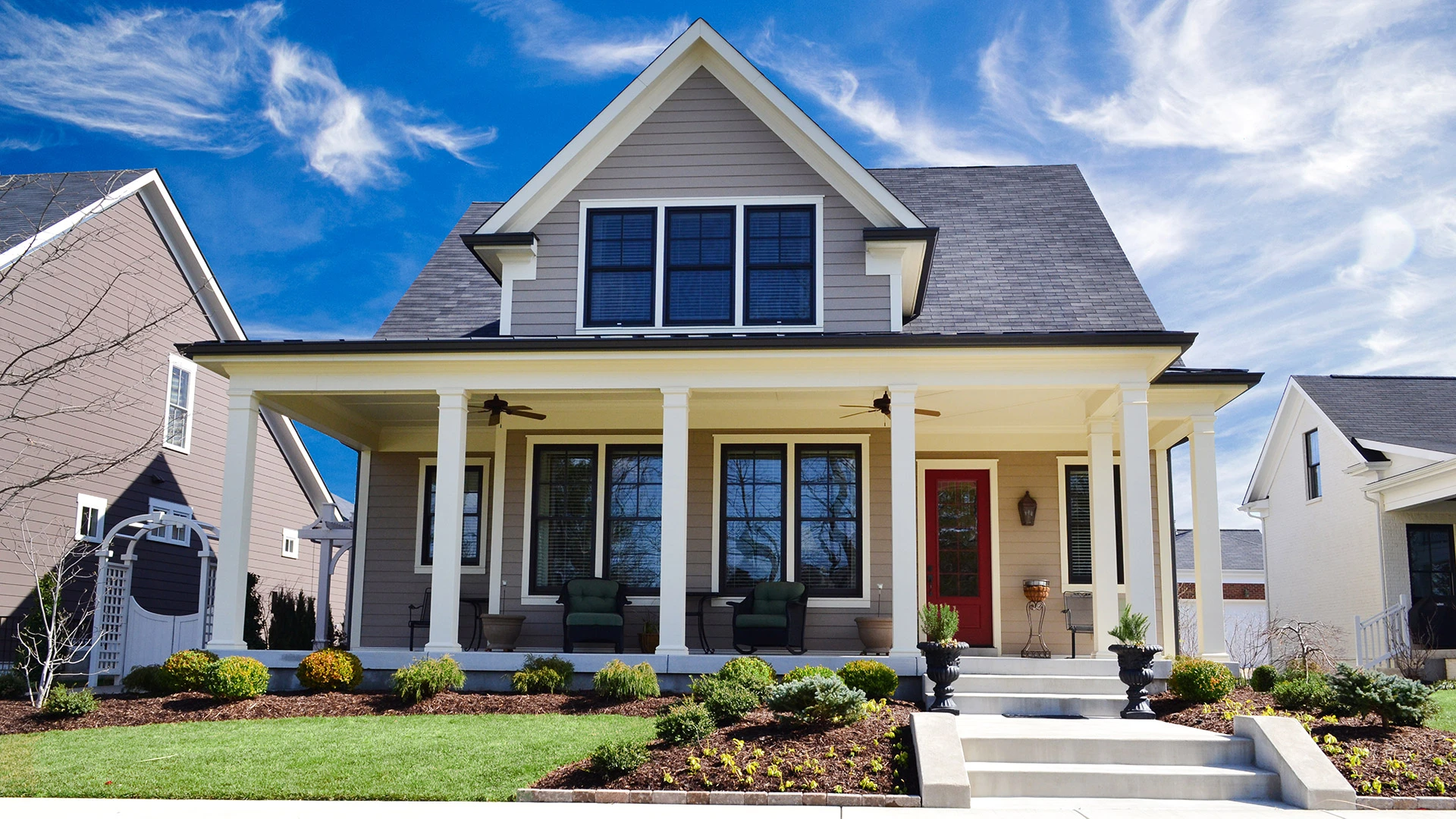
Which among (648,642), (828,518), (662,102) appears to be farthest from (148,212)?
(828,518)

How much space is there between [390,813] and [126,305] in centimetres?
1407

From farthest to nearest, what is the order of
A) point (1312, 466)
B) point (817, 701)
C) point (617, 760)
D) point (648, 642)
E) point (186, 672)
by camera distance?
point (1312, 466), point (648, 642), point (186, 672), point (817, 701), point (617, 760)

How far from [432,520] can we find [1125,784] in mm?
10033

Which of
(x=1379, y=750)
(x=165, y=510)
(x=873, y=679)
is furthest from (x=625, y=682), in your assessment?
(x=165, y=510)

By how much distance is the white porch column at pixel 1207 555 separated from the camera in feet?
38.5

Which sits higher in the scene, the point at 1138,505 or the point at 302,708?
the point at 1138,505

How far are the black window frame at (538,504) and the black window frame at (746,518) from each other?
1.56m

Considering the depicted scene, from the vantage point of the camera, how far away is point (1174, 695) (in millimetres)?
→ 10453

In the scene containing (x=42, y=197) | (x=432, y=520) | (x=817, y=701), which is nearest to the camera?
(x=817, y=701)

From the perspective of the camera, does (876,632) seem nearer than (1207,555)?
No

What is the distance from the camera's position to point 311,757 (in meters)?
8.25

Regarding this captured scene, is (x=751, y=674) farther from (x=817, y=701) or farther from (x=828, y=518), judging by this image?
(x=828, y=518)

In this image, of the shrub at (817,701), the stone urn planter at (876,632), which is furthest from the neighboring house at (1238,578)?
the shrub at (817,701)

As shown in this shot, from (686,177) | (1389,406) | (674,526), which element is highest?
(686,177)
